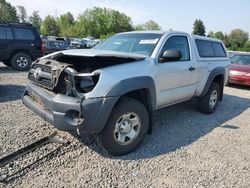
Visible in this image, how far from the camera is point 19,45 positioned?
36.1 feet

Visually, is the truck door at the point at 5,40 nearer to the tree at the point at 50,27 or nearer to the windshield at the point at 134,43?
the windshield at the point at 134,43

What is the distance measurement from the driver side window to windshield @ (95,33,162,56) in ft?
0.69

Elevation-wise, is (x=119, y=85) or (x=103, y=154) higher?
(x=119, y=85)

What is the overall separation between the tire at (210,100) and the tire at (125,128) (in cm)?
246

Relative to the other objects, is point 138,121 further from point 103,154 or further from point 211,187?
point 211,187

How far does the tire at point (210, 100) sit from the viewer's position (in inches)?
239

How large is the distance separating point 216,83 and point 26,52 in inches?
326

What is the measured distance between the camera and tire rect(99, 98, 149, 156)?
12.0 ft

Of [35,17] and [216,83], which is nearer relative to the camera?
[216,83]

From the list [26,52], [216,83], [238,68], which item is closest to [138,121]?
[216,83]

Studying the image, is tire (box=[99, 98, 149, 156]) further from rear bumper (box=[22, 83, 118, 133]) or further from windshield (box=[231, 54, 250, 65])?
windshield (box=[231, 54, 250, 65])

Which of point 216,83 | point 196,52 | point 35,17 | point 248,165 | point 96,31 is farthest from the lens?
point 35,17

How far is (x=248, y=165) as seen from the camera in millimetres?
3848

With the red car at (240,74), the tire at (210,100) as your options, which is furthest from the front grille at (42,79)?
the red car at (240,74)
